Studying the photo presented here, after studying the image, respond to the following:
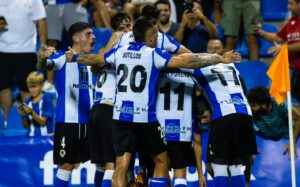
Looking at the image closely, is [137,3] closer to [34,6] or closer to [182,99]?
[34,6]

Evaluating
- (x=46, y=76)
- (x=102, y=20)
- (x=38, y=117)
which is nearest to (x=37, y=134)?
(x=38, y=117)

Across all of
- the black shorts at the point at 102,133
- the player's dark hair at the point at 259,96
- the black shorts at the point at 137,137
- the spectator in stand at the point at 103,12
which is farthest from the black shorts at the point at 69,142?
the spectator in stand at the point at 103,12

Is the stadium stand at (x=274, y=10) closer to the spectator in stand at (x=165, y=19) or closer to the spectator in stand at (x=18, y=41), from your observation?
the spectator in stand at (x=165, y=19)

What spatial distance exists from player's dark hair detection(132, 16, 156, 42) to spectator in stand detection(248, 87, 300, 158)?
2.42 meters

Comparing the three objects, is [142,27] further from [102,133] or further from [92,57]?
[102,133]

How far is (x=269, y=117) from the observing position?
11914 millimetres

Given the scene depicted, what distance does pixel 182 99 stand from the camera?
10.3m

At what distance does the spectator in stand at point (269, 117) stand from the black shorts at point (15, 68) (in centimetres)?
352

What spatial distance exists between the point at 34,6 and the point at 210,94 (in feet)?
13.6

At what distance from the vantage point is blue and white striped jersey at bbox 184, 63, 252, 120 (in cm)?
1027

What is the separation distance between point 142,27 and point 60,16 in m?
4.78

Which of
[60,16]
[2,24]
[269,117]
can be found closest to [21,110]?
[2,24]

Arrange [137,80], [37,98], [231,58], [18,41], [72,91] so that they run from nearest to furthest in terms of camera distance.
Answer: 1. [231,58]
2. [137,80]
3. [72,91]
4. [37,98]
5. [18,41]

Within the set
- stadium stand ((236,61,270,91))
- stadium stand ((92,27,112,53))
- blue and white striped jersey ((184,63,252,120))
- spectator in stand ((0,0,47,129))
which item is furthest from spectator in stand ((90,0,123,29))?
blue and white striped jersey ((184,63,252,120))
